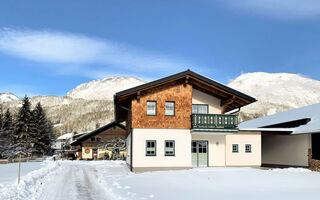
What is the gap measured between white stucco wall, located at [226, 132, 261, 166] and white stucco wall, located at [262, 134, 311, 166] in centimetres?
441

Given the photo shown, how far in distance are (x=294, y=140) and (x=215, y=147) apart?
29.5 ft

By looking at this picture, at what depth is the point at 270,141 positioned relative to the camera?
33.8 m

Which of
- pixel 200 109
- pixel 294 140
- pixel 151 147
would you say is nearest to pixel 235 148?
pixel 200 109

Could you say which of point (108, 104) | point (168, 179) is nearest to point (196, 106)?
point (168, 179)

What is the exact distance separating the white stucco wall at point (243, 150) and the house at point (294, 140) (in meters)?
0.73

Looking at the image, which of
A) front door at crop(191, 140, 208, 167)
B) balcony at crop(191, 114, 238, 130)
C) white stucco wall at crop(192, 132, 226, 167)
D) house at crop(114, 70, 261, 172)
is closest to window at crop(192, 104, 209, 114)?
house at crop(114, 70, 261, 172)

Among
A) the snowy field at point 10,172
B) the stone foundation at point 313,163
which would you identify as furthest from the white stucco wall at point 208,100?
the snowy field at point 10,172

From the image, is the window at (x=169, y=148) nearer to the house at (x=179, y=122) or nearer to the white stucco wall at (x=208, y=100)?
the house at (x=179, y=122)

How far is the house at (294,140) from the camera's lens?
27391 mm

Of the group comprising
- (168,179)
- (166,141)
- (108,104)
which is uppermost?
(108,104)

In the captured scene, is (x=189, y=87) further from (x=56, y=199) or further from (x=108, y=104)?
(x=108, y=104)

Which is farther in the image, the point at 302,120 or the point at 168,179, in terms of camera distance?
the point at 302,120

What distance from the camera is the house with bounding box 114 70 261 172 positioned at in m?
24.0

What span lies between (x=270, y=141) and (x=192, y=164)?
12.3 meters
